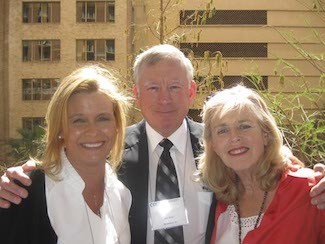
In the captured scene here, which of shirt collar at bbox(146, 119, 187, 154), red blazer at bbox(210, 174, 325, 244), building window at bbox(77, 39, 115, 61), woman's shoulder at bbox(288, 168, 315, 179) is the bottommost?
red blazer at bbox(210, 174, 325, 244)

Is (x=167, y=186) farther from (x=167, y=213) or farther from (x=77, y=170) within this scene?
(x=77, y=170)

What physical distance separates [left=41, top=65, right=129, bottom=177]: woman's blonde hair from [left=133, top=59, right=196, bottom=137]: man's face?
493 millimetres

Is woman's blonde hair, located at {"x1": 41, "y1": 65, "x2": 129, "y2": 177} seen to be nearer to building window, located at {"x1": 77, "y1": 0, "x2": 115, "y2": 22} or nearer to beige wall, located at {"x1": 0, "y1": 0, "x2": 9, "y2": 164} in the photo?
building window, located at {"x1": 77, "y1": 0, "x2": 115, "y2": 22}

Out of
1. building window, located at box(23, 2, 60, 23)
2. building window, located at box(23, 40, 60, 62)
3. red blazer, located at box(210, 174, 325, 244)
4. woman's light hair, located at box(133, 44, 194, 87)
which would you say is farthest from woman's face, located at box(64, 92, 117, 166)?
building window, located at box(23, 2, 60, 23)

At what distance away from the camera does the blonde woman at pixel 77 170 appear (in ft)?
8.37

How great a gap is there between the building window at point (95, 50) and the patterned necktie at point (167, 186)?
102ft

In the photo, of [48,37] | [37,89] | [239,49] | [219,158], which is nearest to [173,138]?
[219,158]

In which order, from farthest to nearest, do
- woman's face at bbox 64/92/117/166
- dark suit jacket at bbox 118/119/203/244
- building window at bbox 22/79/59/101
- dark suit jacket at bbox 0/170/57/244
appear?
1. building window at bbox 22/79/59/101
2. dark suit jacket at bbox 118/119/203/244
3. woman's face at bbox 64/92/117/166
4. dark suit jacket at bbox 0/170/57/244

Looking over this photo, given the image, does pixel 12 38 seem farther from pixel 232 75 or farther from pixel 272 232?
pixel 272 232

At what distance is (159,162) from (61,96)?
881 millimetres

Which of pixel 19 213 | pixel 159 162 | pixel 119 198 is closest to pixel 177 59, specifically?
pixel 159 162

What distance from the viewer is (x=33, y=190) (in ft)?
8.38

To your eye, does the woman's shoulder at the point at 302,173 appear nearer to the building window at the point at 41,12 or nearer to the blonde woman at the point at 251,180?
the blonde woman at the point at 251,180

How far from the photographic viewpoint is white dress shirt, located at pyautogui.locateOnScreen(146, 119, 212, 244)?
124 inches
